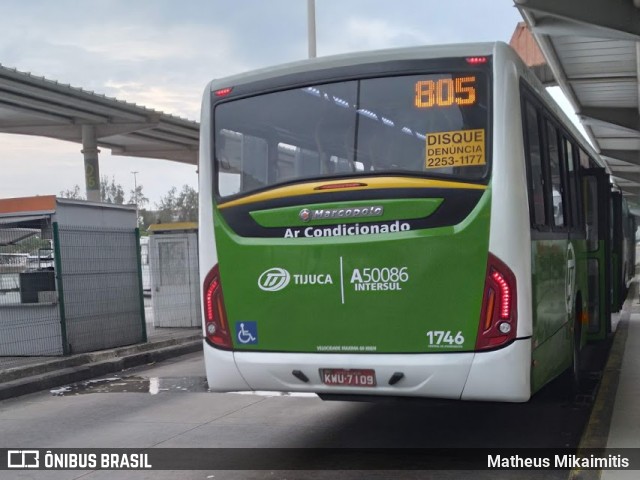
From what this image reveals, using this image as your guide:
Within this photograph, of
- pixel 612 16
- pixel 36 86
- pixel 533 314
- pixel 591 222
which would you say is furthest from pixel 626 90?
pixel 533 314

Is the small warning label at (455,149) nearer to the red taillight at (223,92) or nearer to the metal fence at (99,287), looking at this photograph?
the red taillight at (223,92)

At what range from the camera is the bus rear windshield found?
20.5 ft

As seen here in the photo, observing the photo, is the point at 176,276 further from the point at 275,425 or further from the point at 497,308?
the point at 497,308

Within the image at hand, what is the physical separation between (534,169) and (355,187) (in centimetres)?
156

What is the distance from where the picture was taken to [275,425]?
8234mm

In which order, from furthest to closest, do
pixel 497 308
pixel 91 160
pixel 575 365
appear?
1. pixel 91 160
2. pixel 575 365
3. pixel 497 308

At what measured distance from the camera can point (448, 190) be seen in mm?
6148

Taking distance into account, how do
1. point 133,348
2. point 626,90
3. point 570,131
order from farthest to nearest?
point 626,90 → point 133,348 → point 570,131

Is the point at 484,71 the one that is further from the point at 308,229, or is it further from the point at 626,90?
the point at 626,90

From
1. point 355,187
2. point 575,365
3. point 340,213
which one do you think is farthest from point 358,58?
point 575,365

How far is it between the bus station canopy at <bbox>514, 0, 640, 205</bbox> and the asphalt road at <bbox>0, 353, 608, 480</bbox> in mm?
8906

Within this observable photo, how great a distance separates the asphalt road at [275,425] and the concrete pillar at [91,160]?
20065mm

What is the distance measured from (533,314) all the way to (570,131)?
158 inches

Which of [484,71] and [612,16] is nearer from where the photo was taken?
[484,71]
